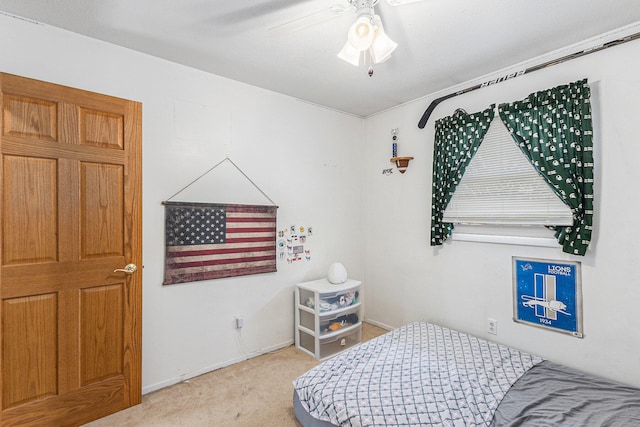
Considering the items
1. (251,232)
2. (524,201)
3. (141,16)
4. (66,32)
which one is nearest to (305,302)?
(251,232)

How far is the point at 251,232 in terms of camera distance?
278 cm

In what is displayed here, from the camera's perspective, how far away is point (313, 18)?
71.6 inches

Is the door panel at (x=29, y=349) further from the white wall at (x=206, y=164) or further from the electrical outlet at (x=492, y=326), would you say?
the electrical outlet at (x=492, y=326)

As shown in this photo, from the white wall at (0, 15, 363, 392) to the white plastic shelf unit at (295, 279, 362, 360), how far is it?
0.17 meters

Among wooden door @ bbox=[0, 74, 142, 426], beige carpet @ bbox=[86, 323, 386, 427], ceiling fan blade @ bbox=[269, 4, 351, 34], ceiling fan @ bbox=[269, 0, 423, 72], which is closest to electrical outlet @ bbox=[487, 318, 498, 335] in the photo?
beige carpet @ bbox=[86, 323, 386, 427]

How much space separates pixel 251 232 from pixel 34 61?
5.97 ft

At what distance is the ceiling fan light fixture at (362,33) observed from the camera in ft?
4.94

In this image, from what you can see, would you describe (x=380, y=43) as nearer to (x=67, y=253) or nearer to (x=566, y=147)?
(x=566, y=147)

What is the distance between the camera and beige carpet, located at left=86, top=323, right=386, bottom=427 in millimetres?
1943

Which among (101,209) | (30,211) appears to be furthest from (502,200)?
(30,211)

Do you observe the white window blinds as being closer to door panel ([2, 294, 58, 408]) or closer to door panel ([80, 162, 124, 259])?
door panel ([80, 162, 124, 259])

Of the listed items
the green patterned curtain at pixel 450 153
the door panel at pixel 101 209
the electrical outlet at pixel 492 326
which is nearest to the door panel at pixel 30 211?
the door panel at pixel 101 209

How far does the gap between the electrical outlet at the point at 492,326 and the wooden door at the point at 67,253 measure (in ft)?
8.77

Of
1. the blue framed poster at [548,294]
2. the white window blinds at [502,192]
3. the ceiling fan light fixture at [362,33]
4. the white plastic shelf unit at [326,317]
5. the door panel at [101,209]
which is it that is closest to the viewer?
the ceiling fan light fixture at [362,33]
